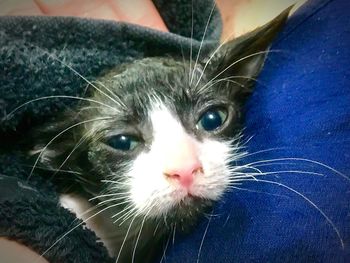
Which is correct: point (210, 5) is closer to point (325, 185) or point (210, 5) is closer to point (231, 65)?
point (231, 65)

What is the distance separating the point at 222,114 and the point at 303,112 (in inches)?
7.0

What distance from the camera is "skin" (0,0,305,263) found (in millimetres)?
1288

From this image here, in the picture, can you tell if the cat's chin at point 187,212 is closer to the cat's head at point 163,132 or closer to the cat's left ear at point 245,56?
the cat's head at point 163,132

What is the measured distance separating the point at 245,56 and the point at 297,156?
0.31 metres

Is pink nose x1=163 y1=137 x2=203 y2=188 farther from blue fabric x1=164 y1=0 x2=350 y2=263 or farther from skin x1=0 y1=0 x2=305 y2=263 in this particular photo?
skin x1=0 y1=0 x2=305 y2=263

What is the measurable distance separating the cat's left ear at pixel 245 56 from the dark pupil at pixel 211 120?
9cm

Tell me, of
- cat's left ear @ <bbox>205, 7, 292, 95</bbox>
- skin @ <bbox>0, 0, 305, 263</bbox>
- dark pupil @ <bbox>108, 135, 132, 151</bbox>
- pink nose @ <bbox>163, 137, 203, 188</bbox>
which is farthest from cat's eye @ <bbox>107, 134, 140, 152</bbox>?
skin @ <bbox>0, 0, 305, 263</bbox>

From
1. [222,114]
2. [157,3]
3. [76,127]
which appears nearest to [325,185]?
[222,114]

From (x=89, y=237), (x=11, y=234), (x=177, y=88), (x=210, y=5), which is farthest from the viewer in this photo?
(x=210, y=5)

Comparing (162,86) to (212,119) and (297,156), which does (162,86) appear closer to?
(212,119)

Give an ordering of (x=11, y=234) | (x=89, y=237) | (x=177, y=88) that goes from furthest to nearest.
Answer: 1. (x=177, y=88)
2. (x=89, y=237)
3. (x=11, y=234)

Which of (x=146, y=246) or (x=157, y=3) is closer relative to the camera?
(x=146, y=246)

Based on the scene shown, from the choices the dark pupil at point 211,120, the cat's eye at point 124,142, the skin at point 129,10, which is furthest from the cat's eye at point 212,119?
the skin at point 129,10

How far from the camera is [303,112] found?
0.96 meters
